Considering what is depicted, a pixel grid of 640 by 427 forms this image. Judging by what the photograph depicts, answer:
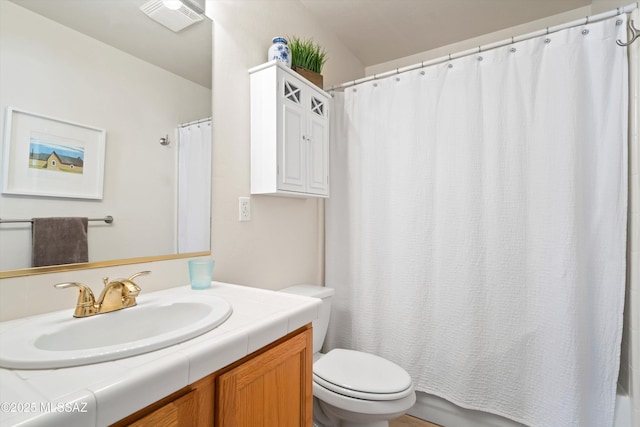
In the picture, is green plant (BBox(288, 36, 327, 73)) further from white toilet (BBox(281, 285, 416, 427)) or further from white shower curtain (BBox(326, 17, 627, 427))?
white toilet (BBox(281, 285, 416, 427))

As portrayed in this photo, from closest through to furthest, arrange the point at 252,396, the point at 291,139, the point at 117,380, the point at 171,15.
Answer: the point at 117,380 < the point at 252,396 < the point at 171,15 < the point at 291,139

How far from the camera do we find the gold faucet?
0.77 metres

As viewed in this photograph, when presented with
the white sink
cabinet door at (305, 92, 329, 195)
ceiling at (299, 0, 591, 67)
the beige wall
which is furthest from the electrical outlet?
ceiling at (299, 0, 591, 67)

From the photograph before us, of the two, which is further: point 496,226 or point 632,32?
point 496,226

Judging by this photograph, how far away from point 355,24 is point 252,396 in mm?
2221

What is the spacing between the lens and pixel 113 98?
949 millimetres

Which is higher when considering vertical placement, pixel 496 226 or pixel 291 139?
pixel 291 139

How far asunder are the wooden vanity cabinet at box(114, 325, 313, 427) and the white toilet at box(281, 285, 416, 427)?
261mm

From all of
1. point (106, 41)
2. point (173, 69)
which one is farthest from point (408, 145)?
point (106, 41)

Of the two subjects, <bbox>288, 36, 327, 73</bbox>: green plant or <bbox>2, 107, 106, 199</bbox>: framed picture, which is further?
<bbox>288, 36, 327, 73</bbox>: green plant

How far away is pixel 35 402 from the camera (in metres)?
0.41

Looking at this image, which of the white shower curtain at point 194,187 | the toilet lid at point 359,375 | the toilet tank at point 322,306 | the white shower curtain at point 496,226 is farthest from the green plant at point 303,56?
the toilet lid at point 359,375

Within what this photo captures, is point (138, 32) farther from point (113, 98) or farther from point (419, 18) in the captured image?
point (419, 18)

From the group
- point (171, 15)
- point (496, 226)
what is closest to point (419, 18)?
point (496, 226)
